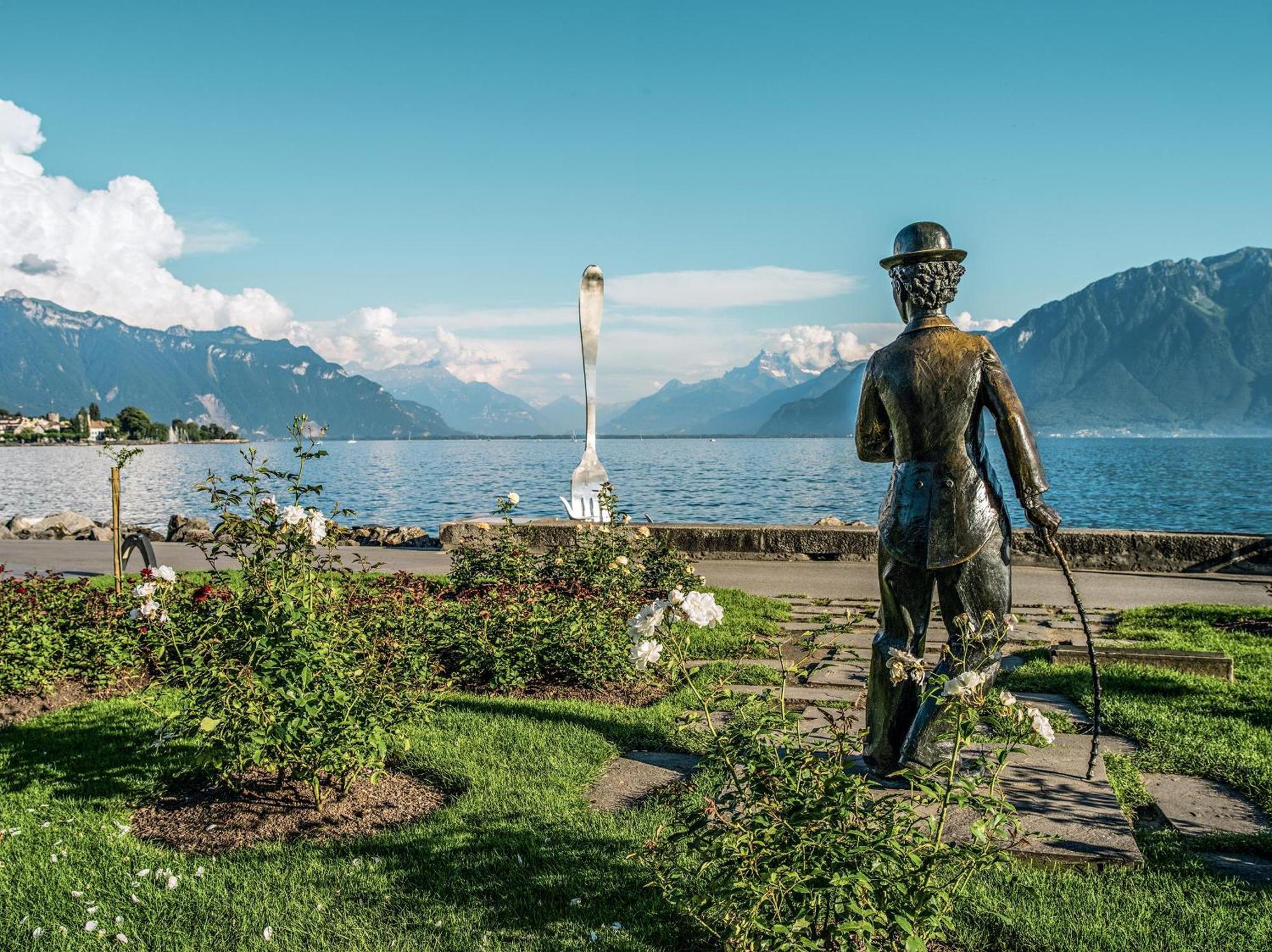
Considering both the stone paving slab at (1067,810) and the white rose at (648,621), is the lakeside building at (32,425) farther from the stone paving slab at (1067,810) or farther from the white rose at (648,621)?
the white rose at (648,621)

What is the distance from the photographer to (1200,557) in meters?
11.8

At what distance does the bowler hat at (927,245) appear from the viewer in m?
4.21

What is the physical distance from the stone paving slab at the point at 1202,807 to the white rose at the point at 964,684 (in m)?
2.20

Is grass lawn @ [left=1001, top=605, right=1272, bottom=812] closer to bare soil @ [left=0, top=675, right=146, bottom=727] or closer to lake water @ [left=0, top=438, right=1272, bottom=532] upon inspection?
bare soil @ [left=0, top=675, right=146, bottom=727]

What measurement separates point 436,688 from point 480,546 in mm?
2856

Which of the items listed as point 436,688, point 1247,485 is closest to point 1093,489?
point 1247,485

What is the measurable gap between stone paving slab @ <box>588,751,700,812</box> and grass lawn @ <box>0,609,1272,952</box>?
3.9 inches

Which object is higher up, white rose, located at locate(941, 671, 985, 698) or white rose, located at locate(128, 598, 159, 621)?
white rose, located at locate(941, 671, 985, 698)

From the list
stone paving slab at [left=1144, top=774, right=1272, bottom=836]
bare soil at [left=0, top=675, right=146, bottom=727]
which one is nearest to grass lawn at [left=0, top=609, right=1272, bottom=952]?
stone paving slab at [left=1144, top=774, right=1272, bottom=836]

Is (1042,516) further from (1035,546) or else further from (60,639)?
(1035,546)

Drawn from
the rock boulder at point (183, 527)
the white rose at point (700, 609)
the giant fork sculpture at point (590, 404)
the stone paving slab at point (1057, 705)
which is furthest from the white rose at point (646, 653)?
the rock boulder at point (183, 527)

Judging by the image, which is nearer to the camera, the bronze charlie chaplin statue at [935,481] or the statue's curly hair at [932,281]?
the bronze charlie chaplin statue at [935,481]

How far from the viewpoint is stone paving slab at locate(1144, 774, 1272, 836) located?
4.07 m

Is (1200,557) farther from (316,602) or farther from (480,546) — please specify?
(316,602)
